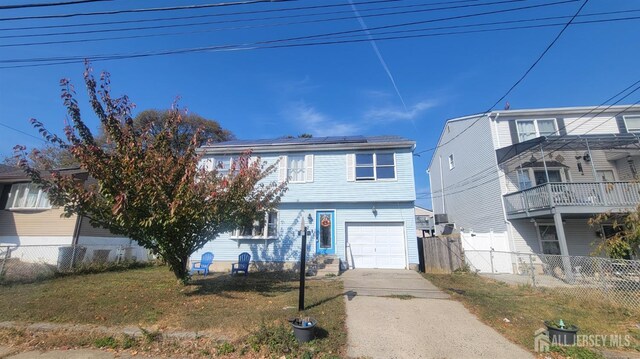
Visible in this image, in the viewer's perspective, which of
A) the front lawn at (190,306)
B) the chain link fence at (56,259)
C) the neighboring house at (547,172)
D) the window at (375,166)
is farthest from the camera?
the window at (375,166)

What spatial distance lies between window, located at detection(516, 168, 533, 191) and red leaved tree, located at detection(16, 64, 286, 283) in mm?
13886

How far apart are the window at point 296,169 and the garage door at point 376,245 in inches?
133

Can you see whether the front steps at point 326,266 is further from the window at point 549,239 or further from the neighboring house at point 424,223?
the neighboring house at point 424,223

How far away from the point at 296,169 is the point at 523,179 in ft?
39.0

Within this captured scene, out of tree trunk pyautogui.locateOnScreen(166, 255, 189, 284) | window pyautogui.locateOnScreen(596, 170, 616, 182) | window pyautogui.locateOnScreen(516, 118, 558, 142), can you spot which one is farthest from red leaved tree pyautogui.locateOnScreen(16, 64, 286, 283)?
window pyautogui.locateOnScreen(596, 170, 616, 182)

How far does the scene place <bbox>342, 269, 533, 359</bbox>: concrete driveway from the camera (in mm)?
4805

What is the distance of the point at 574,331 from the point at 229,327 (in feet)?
19.8

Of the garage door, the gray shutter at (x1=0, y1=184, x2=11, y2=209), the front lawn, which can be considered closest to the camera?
the front lawn

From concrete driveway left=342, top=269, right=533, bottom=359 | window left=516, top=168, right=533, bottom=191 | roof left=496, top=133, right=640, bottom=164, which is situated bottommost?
concrete driveway left=342, top=269, right=533, bottom=359

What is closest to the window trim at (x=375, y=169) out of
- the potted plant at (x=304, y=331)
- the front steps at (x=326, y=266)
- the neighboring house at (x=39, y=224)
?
the front steps at (x=326, y=266)

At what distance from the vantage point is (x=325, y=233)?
13.7 m

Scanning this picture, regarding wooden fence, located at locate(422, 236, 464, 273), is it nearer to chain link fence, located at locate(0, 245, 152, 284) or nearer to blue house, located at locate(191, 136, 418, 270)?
blue house, located at locate(191, 136, 418, 270)

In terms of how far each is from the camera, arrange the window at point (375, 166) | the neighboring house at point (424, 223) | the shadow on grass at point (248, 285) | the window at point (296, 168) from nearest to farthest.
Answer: the shadow on grass at point (248, 285) → the window at point (375, 166) → the window at point (296, 168) → the neighboring house at point (424, 223)

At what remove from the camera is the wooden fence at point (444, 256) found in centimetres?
1318
